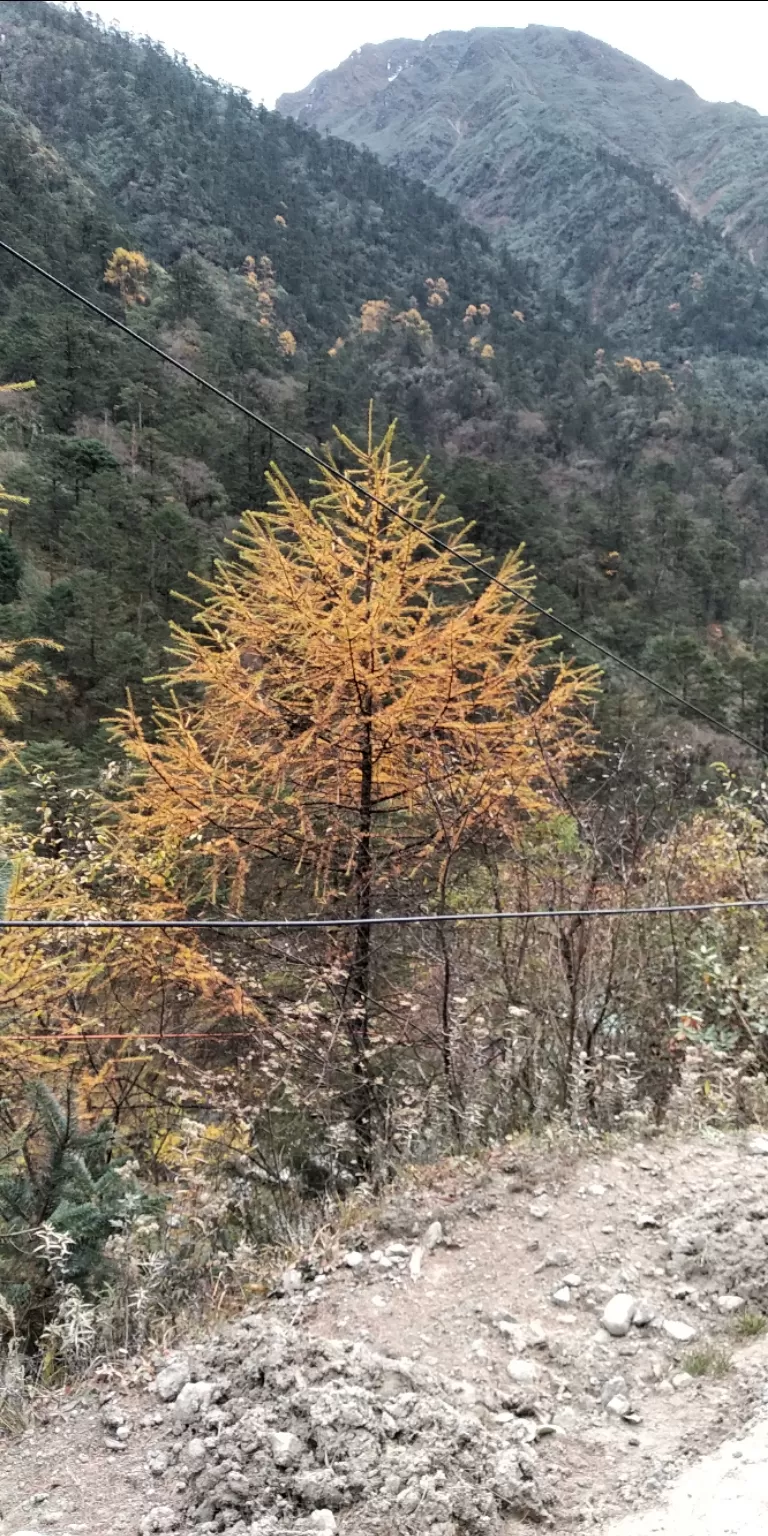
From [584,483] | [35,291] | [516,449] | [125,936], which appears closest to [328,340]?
[516,449]

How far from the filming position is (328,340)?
211ft

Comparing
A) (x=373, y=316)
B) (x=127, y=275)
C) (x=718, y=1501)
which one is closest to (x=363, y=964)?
(x=718, y=1501)

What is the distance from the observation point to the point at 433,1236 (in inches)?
118

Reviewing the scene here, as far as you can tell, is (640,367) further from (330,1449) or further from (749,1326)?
(330,1449)

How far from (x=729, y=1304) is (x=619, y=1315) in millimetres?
343

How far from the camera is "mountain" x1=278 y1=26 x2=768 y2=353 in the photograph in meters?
105

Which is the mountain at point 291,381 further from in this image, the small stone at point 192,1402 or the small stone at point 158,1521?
the small stone at point 158,1521

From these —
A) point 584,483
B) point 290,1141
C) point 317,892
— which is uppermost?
point 584,483

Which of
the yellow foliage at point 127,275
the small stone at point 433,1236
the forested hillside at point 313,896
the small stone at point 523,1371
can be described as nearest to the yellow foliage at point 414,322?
the yellow foliage at point 127,275

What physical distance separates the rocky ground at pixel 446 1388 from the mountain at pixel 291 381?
6.67m

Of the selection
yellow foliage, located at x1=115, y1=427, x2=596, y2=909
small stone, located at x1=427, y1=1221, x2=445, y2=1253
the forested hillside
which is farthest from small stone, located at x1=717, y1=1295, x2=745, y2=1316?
yellow foliage, located at x1=115, y1=427, x2=596, y2=909

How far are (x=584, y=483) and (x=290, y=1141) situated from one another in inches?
2101

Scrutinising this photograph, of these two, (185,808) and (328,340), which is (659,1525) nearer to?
(185,808)

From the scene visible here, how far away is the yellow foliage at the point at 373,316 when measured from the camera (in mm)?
64938
